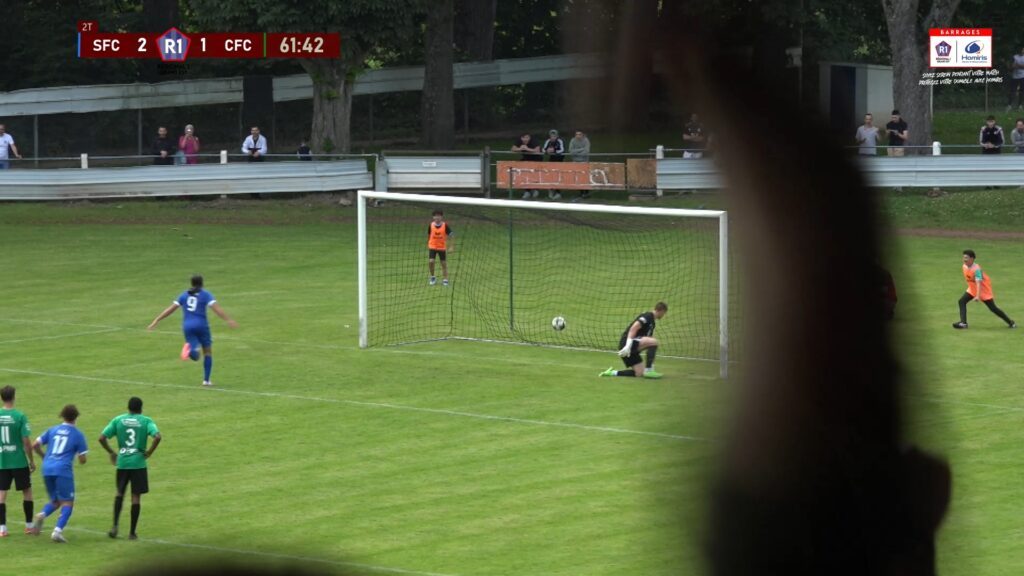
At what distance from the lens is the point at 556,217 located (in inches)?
1588

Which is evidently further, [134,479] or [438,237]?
[438,237]

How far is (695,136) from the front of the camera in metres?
1.05

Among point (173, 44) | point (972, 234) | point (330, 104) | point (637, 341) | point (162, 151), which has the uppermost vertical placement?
point (173, 44)

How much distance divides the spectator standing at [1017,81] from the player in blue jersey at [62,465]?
4233 cm

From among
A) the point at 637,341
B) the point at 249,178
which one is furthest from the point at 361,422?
the point at 249,178

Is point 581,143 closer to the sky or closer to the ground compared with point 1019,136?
closer to the ground

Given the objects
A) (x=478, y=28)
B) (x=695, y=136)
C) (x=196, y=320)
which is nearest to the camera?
(x=695, y=136)

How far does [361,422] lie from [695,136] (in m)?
20.7

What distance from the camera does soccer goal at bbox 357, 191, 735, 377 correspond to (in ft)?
93.5

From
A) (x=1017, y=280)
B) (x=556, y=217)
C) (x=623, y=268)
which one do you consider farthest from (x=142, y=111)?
(x=1017, y=280)

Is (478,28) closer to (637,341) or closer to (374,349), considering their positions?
(637,341)

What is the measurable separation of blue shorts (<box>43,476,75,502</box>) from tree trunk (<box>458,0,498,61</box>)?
36.0 feet

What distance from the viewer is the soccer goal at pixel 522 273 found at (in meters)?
28.5

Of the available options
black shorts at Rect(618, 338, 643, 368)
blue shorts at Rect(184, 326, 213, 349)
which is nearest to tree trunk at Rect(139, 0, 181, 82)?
blue shorts at Rect(184, 326, 213, 349)
